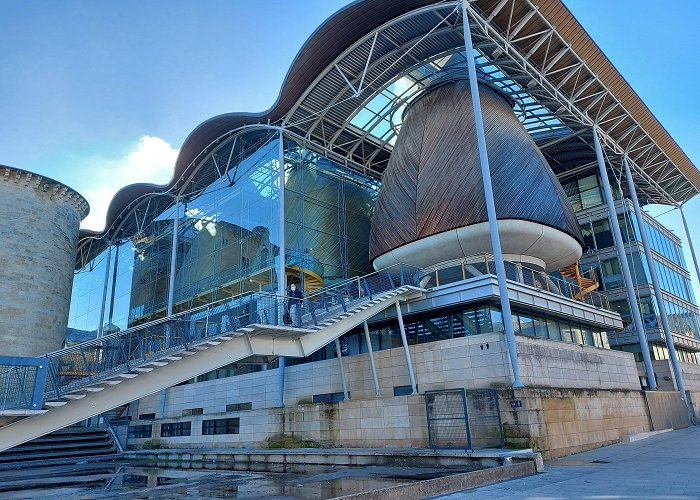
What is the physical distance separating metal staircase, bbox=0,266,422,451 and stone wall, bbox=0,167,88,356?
73.4 feet

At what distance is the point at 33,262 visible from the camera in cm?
3519

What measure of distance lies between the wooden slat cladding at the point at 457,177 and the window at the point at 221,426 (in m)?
10.5

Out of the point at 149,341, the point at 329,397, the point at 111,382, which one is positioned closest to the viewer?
the point at 111,382

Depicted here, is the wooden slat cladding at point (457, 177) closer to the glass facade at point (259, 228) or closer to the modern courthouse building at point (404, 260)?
the modern courthouse building at point (404, 260)

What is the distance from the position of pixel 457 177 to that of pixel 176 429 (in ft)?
67.5

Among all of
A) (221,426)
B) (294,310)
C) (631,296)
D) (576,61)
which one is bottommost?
(221,426)

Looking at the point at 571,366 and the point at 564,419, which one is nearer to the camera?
the point at 564,419

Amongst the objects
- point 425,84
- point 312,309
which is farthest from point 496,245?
point 425,84

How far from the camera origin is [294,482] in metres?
12.0

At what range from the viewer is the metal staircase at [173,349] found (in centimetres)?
1239

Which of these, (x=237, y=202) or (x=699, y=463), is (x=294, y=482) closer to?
(x=699, y=463)

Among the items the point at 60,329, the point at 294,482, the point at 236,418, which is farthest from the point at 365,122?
the point at 60,329

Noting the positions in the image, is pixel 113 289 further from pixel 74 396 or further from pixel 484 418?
pixel 484 418

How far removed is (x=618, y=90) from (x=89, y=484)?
31.8 m
